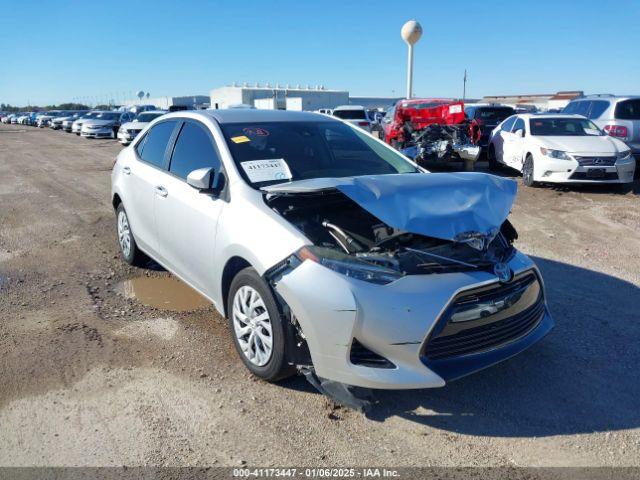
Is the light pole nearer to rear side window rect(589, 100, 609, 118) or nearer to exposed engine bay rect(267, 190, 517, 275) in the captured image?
rear side window rect(589, 100, 609, 118)

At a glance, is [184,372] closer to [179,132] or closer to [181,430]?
[181,430]

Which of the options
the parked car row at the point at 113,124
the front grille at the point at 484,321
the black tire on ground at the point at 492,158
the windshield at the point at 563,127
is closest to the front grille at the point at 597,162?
the windshield at the point at 563,127

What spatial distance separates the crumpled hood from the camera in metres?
3.30

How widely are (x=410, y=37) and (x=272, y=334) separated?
31.8 meters

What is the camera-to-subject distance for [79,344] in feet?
13.7

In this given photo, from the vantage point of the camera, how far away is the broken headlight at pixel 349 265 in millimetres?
3031

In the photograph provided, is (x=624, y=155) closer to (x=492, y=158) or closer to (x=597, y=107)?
(x=597, y=107)

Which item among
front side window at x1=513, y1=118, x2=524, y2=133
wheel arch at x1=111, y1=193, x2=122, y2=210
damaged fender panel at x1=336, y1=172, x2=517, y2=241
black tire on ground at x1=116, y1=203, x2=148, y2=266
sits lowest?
black tire on ground at x1=116, y1=203, x2=148, y2=266

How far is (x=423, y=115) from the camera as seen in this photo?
14.4 metres

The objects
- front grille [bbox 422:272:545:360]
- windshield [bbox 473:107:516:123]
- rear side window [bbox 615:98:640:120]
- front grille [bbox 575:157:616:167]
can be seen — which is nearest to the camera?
front grille [bbox 422:272:545:360]

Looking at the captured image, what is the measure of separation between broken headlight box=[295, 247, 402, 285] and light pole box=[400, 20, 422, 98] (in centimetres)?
3062

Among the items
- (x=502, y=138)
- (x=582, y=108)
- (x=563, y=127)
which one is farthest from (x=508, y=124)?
(x=582, y=108)

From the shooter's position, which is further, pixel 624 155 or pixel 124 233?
pixel 624 155

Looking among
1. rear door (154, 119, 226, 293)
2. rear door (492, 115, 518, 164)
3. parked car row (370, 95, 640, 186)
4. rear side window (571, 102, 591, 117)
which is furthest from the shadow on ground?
rear side window (571, 102, 591, 117)
